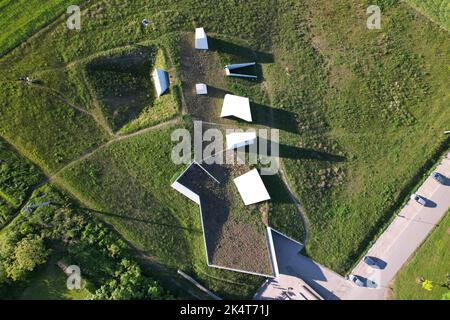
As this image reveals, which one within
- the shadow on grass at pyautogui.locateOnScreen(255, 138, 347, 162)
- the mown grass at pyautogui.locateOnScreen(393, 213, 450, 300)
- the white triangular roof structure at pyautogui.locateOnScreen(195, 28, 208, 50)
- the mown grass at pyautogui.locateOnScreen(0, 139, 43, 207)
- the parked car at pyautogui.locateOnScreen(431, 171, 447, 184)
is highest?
the white triangular roof structure at pyautogui.locateOnScreen(195, 28, 208, 50)

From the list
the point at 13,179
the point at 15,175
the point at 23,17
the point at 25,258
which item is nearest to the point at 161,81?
the point at 23,17

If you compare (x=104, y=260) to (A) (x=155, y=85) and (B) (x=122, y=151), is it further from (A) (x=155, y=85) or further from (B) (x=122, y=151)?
(A) (x=155, y=85)


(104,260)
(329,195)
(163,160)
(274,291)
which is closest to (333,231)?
(329,195)

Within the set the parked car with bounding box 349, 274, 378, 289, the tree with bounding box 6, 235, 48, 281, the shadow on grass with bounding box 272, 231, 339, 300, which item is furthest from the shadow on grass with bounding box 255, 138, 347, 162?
the tree with bounding box 6, 235, 48, 281

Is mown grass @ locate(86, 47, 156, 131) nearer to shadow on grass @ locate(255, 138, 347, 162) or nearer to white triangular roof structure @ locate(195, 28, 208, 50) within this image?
white triangular roof structure @ locate(195, 28, 208, 50)

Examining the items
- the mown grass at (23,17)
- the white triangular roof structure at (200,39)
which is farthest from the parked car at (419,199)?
the mown grass at (23,17)

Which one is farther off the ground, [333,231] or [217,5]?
[217,5]
